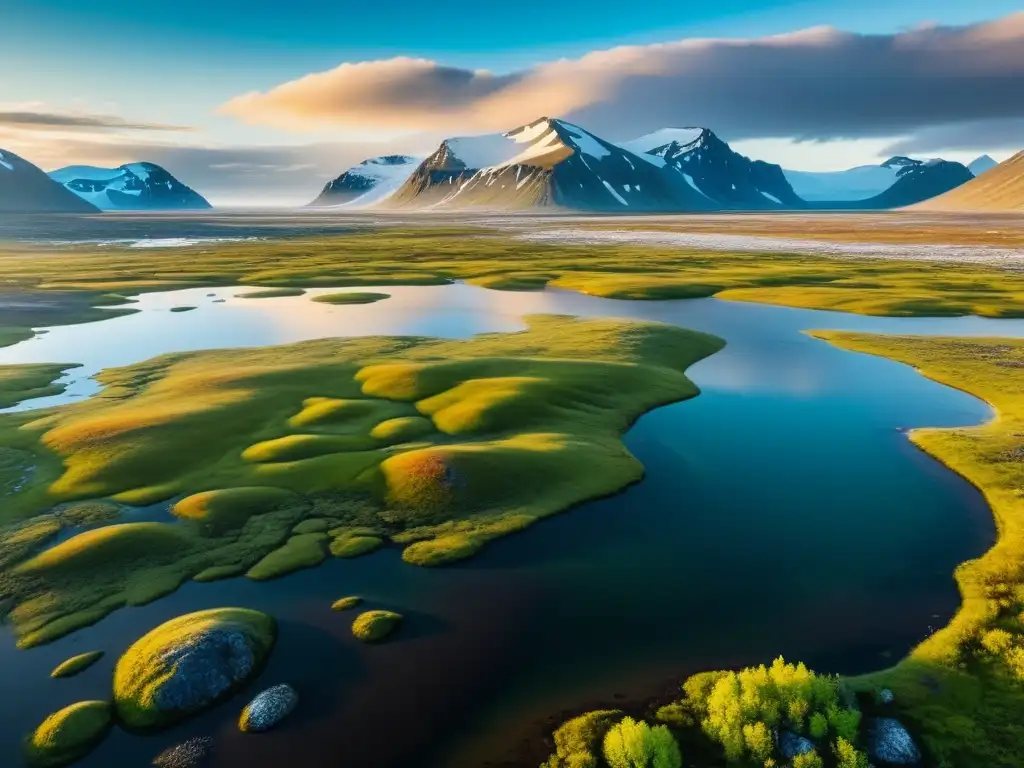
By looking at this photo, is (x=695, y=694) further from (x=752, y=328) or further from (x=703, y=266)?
(x=703, y=266)

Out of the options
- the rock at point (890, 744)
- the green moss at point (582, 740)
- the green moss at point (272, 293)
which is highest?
the rock at point (890, 744)

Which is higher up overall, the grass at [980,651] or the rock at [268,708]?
the grass at [980,651]

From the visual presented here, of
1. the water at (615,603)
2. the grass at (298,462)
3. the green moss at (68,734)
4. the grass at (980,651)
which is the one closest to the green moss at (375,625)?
the water at (615,603)

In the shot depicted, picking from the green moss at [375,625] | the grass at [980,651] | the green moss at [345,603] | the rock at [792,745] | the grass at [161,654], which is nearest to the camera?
the rock at [792,745]

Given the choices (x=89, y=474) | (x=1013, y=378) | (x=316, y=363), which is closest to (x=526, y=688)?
(x=89, y=474)

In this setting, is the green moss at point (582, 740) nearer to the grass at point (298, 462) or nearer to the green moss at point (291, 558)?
the grass at point (298, 462)

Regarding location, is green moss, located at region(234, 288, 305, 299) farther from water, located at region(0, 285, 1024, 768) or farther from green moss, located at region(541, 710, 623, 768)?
green moss, located at region(541, 710, 623, 768)
